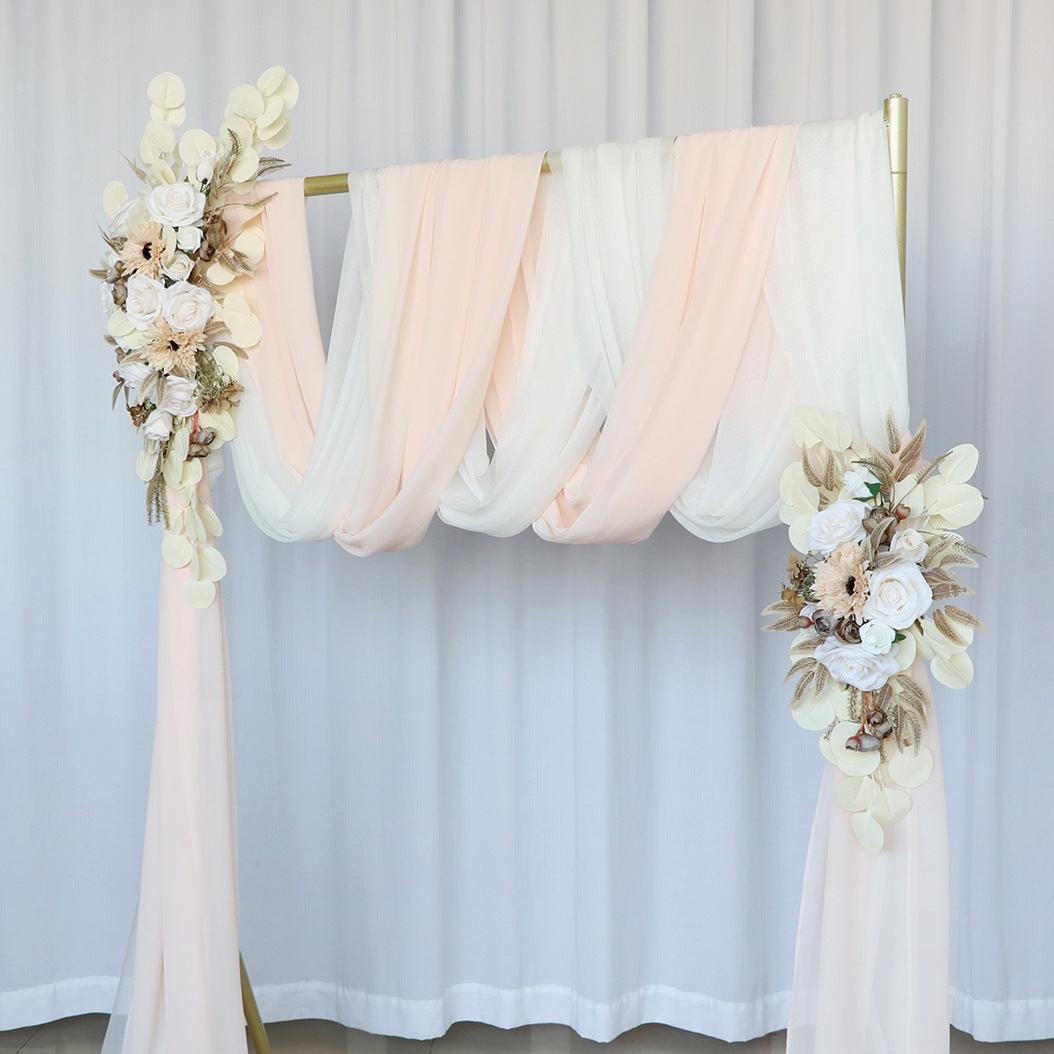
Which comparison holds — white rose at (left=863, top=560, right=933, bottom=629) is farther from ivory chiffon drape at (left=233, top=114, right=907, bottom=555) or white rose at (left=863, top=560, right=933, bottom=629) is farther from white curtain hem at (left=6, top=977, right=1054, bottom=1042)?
white curtain hem at (left=6, top=977, right=1054, bottom=1042)

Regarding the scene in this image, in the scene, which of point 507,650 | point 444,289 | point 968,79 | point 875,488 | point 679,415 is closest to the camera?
point 875,488

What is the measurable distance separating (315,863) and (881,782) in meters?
1.52

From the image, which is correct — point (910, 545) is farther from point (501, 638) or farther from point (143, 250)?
point (143, 250)

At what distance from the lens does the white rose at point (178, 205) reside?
1.89 meters

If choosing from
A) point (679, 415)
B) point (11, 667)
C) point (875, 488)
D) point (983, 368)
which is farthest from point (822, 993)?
point (11, 667)

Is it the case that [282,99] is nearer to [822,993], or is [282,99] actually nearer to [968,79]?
[968,79]

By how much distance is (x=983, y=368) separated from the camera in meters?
2.37

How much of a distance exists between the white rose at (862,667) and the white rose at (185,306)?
116 cm

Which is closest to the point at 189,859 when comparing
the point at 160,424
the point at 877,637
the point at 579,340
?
the point at 160,424

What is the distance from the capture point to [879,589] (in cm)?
151

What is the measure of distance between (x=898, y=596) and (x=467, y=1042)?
1.65 metres

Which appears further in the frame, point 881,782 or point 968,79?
point 968,79

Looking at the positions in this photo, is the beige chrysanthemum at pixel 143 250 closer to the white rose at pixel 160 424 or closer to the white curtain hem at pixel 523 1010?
the white rose at pixel 160 424

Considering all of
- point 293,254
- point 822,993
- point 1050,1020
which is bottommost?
point 1050,1020
